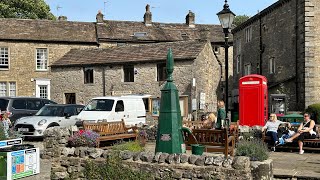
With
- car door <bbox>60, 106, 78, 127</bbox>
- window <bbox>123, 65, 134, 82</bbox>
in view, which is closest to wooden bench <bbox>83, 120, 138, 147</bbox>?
car door <bbox>60, 106, 78, 127</bbox>

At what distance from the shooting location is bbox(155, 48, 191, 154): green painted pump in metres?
8.95

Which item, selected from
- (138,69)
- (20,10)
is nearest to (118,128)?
(138,69)

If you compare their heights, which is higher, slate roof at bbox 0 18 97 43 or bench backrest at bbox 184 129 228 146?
slate roof at bbox 0 18 97 43

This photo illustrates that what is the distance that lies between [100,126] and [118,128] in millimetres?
1195

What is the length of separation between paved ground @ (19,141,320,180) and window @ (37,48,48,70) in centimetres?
2684

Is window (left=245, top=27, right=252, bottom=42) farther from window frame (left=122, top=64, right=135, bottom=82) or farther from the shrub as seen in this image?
the shrub

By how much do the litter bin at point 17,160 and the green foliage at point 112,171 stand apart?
1.25 meters

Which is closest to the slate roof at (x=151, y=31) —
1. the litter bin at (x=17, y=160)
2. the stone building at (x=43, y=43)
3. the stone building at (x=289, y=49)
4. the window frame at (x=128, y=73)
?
the stone building at (x=43, y=43)

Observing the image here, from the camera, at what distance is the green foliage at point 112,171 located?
831 centimetres

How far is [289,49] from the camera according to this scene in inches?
1057

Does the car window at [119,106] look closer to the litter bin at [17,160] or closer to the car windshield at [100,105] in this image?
the car windshield at [100,105]

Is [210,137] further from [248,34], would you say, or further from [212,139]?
[248,34]

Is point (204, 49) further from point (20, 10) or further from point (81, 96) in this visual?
point (20, 10)

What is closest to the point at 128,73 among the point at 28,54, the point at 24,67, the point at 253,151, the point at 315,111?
the point at 28,54
